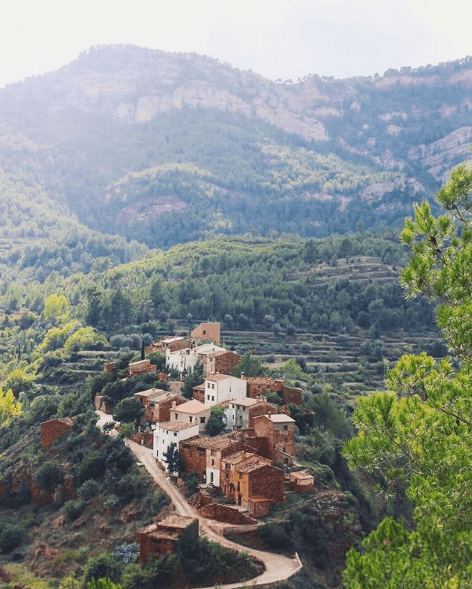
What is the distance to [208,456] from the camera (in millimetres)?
44469

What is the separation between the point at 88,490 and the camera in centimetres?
4706

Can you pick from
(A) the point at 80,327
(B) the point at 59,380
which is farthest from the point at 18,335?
(B) the point at 59,380

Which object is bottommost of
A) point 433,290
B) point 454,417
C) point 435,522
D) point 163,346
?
point 163,346

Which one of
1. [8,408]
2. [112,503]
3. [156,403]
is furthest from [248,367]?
[8,408]

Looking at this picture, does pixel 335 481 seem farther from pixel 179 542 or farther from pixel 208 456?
pixel 179 542

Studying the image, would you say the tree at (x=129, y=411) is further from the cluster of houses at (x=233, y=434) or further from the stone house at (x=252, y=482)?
the stone house at (x=252, y=482)

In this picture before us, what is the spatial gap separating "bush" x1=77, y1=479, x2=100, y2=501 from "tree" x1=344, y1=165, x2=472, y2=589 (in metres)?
30.1

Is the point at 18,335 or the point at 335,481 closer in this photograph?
the point at 335,481

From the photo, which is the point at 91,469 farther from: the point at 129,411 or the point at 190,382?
the point at 190,382

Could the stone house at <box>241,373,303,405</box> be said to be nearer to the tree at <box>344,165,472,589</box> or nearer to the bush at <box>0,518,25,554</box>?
the bush at <box>0,518,25,554</box>

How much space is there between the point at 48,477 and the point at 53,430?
5.13m

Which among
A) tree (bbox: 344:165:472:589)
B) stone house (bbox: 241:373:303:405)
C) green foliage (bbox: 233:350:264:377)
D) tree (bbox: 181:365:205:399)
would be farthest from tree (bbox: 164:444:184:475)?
tree (bbox: 344:165:472:589)

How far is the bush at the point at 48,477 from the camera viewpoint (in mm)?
49906

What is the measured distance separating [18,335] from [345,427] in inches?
2070
